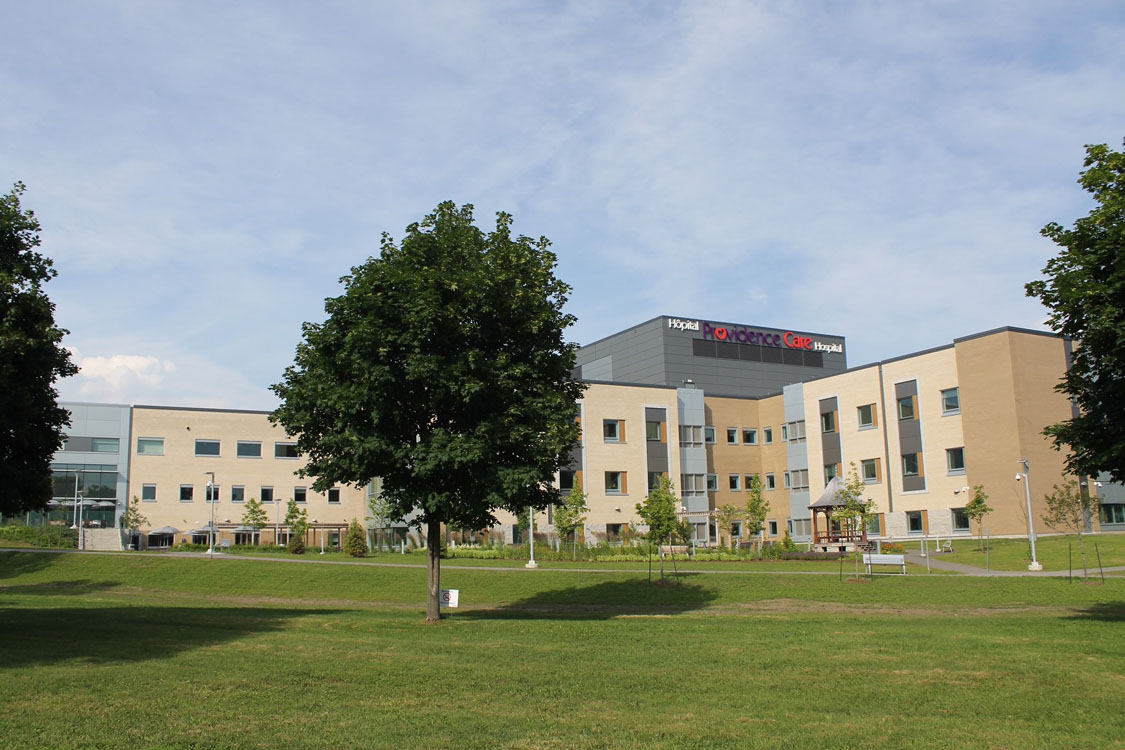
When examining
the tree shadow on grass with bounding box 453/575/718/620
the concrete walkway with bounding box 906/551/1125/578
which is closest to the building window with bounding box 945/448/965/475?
the concrete walkway with bounding box 906/551/1125/578

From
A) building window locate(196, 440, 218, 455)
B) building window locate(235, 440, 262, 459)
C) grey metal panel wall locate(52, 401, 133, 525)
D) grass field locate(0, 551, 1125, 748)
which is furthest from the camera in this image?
building window locate(235, 440, 262, 459)

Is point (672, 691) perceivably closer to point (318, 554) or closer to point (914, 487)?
point (318, 554)

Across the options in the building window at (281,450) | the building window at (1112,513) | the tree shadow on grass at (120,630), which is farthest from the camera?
the building window at (281,450)

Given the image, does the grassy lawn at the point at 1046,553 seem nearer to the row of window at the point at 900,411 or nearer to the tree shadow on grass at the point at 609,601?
the row of window at the point at 900,411

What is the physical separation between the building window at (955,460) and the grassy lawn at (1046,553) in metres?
Answer: 6.01

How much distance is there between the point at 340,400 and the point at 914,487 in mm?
48103

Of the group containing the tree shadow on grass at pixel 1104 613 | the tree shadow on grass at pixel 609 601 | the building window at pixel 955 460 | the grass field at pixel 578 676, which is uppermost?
the building window at pixel 955 460

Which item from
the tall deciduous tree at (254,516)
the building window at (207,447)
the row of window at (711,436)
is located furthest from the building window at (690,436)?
the building window at (207,447)

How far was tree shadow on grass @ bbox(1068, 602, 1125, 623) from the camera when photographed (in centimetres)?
2206

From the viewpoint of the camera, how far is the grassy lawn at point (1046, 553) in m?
40.9

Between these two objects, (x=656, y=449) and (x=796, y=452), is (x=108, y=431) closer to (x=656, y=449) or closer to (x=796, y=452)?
(x=656, y=449)

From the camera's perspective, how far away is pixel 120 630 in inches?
811

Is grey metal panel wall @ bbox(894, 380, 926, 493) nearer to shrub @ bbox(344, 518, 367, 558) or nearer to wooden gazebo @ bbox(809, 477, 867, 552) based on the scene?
wooden gazebo @ bbox(809, 477, 867, 552)

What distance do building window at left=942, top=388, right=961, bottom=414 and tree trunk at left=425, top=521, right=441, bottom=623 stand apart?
4283 cm
